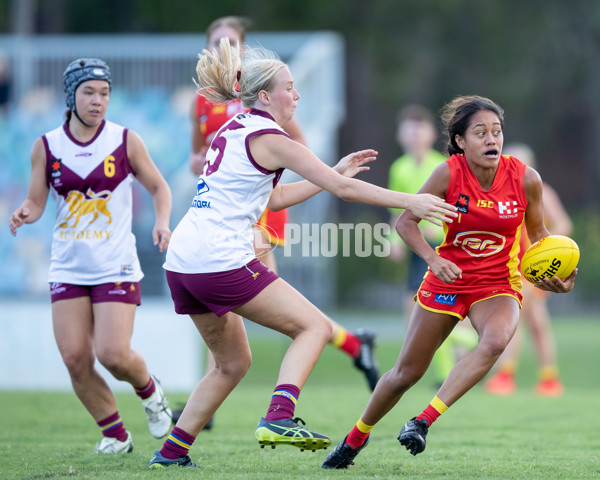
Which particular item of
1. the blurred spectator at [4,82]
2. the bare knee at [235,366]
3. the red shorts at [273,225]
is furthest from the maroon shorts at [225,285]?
the blurred spectator at [4,82]

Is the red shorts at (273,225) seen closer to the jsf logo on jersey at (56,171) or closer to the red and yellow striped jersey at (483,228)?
the jsf logo on jersey at (56,171)

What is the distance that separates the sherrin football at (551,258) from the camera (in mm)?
5000

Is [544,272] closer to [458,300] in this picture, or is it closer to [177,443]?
[458,300]

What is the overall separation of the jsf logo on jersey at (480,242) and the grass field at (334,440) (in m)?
1.18

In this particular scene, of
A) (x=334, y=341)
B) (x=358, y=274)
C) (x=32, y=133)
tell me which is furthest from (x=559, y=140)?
(x=334, y=341)

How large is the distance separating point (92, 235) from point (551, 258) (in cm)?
272

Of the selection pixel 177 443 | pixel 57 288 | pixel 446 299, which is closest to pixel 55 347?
pixel 57 288

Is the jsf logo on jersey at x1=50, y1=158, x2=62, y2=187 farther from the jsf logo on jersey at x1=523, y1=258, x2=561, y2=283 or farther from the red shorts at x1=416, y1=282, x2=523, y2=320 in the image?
the jsf logo on jersey at x1=523, y1=258, x2=561, y2=283

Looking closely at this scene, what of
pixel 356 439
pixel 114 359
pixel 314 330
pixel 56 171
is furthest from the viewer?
pixel 56 171

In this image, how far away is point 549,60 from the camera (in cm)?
2812

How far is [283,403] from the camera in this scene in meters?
4.39

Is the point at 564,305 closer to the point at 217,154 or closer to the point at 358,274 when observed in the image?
the point at 358,274

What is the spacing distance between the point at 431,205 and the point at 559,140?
27808mm

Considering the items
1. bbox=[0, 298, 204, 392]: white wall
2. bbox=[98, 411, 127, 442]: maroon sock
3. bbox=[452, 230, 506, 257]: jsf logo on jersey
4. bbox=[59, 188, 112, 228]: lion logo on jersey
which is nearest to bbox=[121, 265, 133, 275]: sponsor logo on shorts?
bbox=[59, 188, 112, 228]: lion logo on jersey
